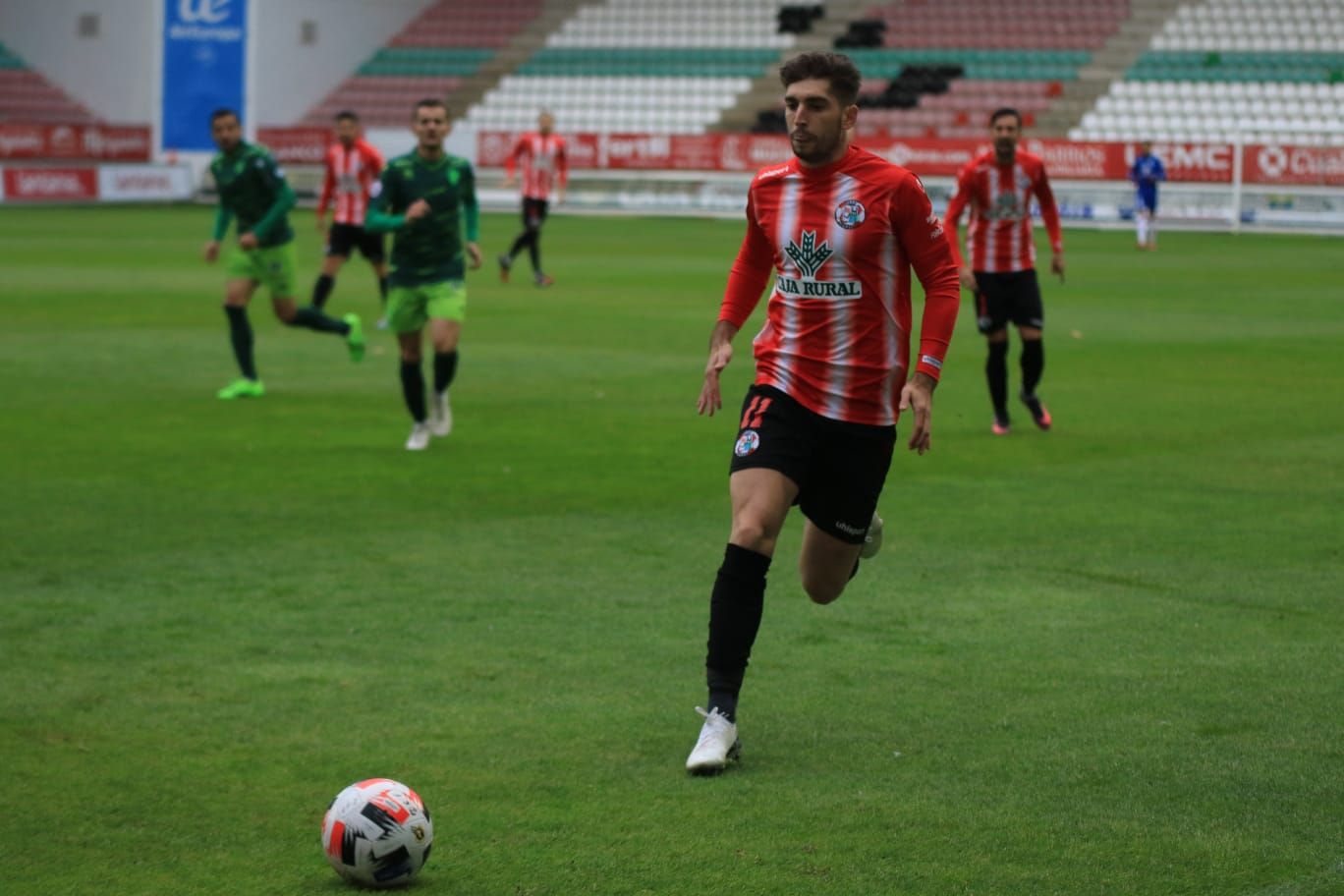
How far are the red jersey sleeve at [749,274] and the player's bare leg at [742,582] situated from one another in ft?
2.21

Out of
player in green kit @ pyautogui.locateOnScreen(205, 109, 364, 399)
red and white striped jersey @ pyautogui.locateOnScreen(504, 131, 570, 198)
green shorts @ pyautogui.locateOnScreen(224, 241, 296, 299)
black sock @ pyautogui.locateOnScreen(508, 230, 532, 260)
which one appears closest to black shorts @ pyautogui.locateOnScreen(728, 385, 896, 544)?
player in green kit @ pyautogui.locateOnScreen(205, 109, 364, 399)

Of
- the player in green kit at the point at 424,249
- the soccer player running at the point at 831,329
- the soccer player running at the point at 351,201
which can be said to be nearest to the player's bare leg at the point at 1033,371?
the player in green kit at the point at 424,249

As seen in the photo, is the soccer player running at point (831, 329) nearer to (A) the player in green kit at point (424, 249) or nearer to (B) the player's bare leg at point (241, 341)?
(A) the player in green kit at point (424, 249)

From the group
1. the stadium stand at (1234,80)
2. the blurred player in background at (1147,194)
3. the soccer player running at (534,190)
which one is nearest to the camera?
the soccer player running at (534,190)

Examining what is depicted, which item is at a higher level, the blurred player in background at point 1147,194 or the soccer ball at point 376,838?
the blurred player in background at point 1147,194

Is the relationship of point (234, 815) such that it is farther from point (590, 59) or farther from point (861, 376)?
point (590, 59)

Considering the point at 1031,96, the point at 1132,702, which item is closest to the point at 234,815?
the point at 1132,702

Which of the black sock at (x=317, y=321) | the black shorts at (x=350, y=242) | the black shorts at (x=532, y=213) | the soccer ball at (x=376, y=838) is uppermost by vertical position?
the black shorts at (x=532, y=213)

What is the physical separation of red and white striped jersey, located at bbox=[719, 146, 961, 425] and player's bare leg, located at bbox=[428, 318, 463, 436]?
6387mm

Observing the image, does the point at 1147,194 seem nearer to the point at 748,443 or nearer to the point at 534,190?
the point at 534,190

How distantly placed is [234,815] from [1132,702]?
2.96m

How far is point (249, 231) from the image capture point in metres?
15.1

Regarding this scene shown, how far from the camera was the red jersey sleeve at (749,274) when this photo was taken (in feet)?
20.1

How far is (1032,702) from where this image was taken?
630cm
